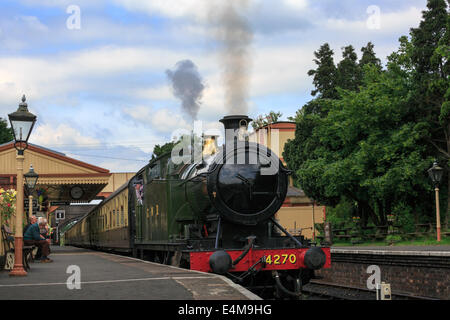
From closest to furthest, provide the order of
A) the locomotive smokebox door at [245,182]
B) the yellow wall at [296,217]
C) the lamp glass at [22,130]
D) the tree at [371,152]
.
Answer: the locomotive smokebox door at [245,182], the lamp glass at [22,130], the tree at [371,152], the yellow wall at [296,217]

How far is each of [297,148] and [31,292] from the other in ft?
103

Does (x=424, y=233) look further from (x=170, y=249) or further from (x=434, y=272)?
(x=170, y=249)

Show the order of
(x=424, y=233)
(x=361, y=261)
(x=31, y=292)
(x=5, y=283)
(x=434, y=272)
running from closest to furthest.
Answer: (x=31, y=292), (x=5, y=283), (x=434, y=272), (x=361, y=261), (x=424, y=233)

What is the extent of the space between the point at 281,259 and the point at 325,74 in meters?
30.5

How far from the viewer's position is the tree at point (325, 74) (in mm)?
39269

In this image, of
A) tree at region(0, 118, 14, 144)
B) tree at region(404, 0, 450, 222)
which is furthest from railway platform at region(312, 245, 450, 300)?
tree at region(0, 118, 14, 144)

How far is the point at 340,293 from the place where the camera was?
15.5m

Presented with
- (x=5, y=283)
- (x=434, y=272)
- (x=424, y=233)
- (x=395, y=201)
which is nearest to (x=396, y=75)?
(x=395, y=201)

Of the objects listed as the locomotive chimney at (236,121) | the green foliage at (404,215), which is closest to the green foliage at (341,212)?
the green foliage at (404,215)

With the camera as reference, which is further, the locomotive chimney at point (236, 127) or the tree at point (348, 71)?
the tree at point (348, 71)

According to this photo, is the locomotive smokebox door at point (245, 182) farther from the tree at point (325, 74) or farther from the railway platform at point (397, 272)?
the tree at point (325, 74)

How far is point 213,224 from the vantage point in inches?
467

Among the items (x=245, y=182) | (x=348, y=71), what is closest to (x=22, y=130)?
(x=245, y=182)
